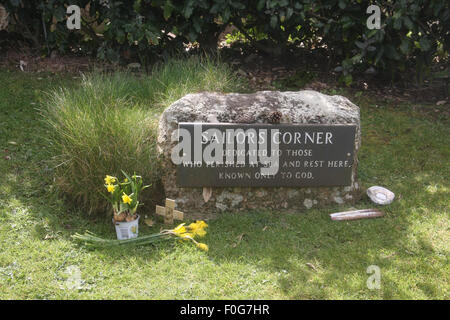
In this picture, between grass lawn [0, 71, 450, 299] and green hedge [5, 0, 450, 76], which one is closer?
grass lawn [0, 71, 450, 299]

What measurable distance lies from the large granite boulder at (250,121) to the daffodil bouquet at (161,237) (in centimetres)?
39

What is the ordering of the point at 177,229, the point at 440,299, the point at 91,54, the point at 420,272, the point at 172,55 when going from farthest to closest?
the point at 91,54 < the point at 172,55 < the point at 177,229 < the point at 420,272 < the point at 440,299

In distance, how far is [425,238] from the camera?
4098 mm

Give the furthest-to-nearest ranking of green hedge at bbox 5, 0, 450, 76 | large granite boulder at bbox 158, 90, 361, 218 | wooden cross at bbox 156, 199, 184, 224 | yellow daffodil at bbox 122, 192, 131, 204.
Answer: green hedge at bbox 5, 0, 450, 76 → large granite boulder at bbox 158, 90, 361, 218 → wooden cross at bbox 156, 199, 184, 224 → yellow daffodil at bbox 122, 192, 131, 204

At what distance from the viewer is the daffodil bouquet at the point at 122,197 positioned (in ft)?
13.0

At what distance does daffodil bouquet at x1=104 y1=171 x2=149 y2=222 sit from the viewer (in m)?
3.95

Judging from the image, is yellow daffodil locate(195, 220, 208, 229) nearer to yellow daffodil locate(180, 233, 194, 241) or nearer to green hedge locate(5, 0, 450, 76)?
yellow daffodil locate(180, 233, 194, 241)

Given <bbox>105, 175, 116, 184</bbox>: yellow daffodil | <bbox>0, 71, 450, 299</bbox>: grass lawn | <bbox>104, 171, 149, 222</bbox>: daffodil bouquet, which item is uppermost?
<bbox>105, 175, 116, 184</bbox>: yellow daffodil

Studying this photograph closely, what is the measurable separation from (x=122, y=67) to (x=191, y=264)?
13.6 ft

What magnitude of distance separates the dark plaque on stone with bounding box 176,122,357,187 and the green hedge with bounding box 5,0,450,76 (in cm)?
234

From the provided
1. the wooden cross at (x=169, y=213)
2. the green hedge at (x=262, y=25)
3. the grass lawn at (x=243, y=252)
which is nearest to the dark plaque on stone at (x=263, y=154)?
the wooden cross at (x=169, y=213)

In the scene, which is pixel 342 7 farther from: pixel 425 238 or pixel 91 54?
pixel 91 54

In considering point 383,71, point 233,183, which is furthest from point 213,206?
point 383,71

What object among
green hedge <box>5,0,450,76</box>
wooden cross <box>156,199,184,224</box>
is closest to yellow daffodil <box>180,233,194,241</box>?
wooden cross <box>156,199,184,224</box>
